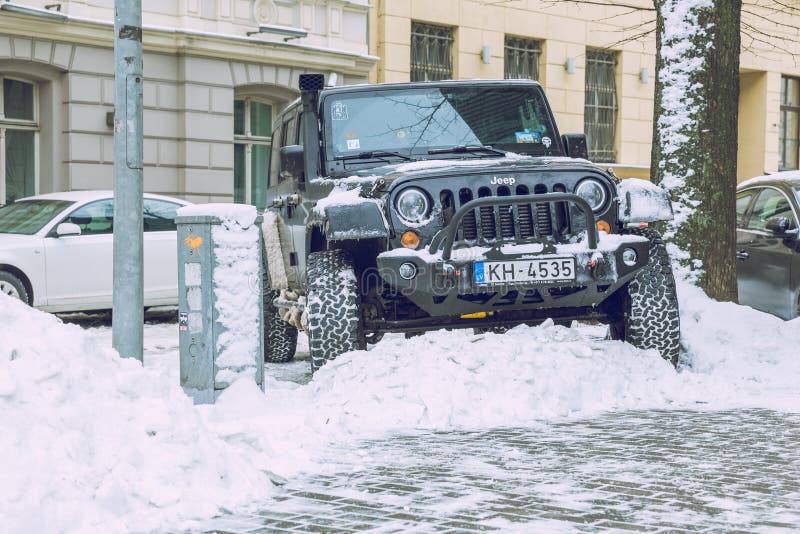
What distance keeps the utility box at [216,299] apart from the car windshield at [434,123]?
1539mm

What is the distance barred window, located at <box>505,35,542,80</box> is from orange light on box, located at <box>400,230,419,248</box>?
17.9 meters

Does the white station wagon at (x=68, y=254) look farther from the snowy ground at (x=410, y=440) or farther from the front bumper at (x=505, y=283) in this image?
the snowy ground at (x=410, y=440)

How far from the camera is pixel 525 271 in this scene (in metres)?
7.15

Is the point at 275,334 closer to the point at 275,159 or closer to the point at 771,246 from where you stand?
the point at 275,159

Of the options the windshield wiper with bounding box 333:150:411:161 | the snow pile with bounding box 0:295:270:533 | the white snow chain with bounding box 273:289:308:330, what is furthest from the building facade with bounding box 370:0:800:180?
the snow pile with bounding box 0:295:270:533

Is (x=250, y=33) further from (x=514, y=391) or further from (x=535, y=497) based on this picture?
(x=535, y=497)

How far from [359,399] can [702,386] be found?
88.3 inches

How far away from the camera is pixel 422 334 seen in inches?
307

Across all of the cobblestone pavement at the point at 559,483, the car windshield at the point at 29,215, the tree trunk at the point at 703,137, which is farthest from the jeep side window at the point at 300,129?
the car windshield at the point at 29,215

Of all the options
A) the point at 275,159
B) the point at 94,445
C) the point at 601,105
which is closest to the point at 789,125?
the point at 601,105

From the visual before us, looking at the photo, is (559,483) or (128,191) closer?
(559,483)

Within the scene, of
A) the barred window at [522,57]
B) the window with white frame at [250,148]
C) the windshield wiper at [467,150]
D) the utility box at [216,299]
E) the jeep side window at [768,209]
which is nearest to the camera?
the utility box at [216,299]

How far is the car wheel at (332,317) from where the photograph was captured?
7285mm

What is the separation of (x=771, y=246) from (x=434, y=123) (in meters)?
4.11
